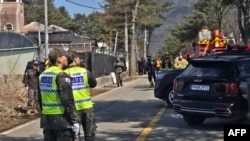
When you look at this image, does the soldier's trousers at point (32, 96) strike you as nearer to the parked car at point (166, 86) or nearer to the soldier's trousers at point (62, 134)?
the parked car at point (166, 86)

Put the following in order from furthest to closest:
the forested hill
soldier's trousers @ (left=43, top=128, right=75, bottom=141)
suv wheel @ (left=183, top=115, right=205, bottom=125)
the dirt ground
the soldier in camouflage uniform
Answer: the forested hill → the dirt ground → suv wheel @ (left=183, top=115, right=205, bottom=125) → soldier's trousers @ (left=43, top=128, right=75, bottom=141) → the soldier in camouflage uniform

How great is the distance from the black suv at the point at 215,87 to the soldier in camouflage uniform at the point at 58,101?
5220 millimetres

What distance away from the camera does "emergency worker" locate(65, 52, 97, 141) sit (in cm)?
966

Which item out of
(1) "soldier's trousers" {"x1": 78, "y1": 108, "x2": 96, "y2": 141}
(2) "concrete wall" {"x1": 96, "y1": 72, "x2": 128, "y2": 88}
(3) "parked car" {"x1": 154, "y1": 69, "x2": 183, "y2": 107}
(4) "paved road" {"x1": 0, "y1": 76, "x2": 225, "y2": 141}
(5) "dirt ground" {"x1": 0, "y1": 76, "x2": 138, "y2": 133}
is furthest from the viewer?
(2) "concrete wall" {"x1": 96, "y1": 72, "x2": 128, "y2": 88}

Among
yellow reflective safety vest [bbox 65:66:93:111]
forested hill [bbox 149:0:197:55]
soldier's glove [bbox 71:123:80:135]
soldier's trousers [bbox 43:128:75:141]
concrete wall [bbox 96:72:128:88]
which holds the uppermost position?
forested hill [bbox 149:0:197:55]

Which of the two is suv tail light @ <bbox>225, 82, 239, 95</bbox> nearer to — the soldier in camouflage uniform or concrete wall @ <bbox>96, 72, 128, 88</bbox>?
the soldier in camouflage uniform

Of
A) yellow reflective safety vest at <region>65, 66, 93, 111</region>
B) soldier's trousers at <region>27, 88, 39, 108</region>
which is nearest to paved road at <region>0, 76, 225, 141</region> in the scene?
soldier's trousers at <region>27, 88, 39, 108</region>

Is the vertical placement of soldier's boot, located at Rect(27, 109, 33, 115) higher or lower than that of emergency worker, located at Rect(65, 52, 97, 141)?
lower

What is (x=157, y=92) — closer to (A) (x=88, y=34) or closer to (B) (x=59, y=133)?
(B) (x=59, y=133)

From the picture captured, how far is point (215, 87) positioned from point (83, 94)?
3989 mm

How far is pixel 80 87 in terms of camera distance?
9.73 meters

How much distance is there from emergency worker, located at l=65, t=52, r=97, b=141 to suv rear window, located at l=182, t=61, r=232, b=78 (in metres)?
4.03

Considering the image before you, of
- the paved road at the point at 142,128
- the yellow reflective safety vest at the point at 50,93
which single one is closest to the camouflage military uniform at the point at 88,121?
the yellow reflective safety vest at the point at 50,93

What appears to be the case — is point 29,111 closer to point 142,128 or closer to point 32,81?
point 32,81
